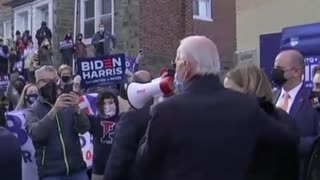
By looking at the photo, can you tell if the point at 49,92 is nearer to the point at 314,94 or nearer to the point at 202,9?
the point at 314,94

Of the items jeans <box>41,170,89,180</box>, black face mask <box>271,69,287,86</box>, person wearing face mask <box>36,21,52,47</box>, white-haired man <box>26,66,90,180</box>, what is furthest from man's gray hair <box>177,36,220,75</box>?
person wearing face mask <box>36,21,52,47</box>

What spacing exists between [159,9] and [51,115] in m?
15.9

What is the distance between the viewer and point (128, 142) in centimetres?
466

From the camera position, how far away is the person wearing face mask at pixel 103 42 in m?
20.7

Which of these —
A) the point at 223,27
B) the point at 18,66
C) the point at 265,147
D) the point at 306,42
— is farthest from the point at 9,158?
the point at 223,27

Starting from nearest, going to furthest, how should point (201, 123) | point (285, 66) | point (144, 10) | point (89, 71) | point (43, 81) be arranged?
point (201, 123) → point (285, 66) → point (43, 81) → point (89, 71) → point (144, 10)

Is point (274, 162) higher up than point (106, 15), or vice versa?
point (106, 15)

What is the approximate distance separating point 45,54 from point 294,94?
54.0ft

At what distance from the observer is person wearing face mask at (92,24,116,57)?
20683 mm

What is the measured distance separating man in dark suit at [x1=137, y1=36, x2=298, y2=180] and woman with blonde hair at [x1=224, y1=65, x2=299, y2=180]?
0.15m

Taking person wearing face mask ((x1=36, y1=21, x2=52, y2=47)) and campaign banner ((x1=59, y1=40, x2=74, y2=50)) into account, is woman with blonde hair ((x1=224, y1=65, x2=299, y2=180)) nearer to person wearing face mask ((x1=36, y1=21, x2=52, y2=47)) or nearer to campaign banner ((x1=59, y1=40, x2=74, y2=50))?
campaign banner ((x1=59, y1=40, x2=74, y2=50))

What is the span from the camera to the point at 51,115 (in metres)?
6.63

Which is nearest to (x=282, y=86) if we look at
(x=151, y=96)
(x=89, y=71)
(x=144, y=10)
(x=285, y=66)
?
(x=285, y=66)

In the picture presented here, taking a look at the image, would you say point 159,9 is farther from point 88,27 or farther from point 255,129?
point 255,129
